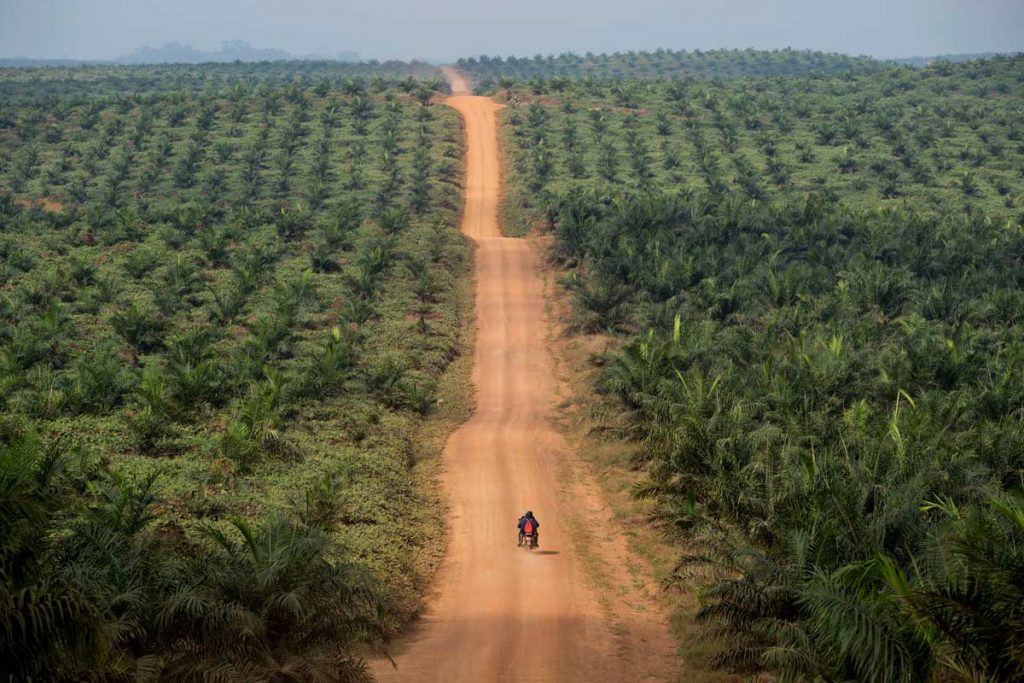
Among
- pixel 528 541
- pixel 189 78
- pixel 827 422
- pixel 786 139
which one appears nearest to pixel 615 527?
pixel 528 541

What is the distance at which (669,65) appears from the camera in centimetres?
12838

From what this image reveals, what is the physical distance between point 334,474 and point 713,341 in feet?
37.0

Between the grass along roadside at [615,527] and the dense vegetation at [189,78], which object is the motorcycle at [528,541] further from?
the dense vegetation at [189,78]

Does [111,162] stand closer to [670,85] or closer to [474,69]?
[670,85]

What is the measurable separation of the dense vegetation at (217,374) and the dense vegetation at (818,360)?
17.6ft

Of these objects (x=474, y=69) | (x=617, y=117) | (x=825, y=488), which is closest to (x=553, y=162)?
(x=617, y=117)

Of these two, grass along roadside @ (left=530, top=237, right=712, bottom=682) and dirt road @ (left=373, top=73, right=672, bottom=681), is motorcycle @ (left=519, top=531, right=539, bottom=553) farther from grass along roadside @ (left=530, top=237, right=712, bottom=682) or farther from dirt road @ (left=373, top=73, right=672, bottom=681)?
grass along roadside @ (left=530, top=237, right=712, bottom=682)

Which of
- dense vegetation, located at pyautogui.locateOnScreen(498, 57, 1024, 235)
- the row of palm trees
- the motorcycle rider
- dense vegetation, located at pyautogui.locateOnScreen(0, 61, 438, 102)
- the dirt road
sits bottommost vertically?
the dirt road

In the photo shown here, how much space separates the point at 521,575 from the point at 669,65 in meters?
121

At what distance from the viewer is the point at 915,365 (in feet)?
73.2

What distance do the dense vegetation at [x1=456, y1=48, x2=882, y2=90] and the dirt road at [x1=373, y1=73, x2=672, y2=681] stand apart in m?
102

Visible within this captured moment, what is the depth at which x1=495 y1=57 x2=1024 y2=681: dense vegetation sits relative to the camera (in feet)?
33.2

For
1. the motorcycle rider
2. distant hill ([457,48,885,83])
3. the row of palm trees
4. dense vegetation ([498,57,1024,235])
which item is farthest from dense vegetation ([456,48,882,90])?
the motorcycle rider

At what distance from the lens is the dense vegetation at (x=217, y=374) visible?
1020 centimetres
